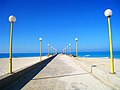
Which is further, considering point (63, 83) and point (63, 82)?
point (63, 82)

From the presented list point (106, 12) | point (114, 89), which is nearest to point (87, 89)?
point (114, 89)

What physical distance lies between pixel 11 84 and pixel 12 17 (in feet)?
11.6

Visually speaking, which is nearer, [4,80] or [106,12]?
[4,80]

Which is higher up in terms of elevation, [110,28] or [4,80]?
[110,28]

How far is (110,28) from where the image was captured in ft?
27.6

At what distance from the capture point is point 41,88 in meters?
6.93

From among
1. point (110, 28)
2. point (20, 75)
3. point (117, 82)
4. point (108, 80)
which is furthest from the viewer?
point (20, 75)

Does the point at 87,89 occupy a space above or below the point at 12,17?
below

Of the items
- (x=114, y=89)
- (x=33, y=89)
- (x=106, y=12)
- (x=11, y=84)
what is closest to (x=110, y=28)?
(x=106, y=12)

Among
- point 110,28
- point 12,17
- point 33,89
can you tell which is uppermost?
point 12,17

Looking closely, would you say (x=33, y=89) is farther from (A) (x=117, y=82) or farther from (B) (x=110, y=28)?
(B) (x=110, y=28)

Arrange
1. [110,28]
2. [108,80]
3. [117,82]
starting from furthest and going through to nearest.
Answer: [110,28] < [108,80] < [117,82]

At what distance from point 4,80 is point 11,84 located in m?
0.76

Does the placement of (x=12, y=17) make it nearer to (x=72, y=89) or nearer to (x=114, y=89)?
(x=72, y=89)
